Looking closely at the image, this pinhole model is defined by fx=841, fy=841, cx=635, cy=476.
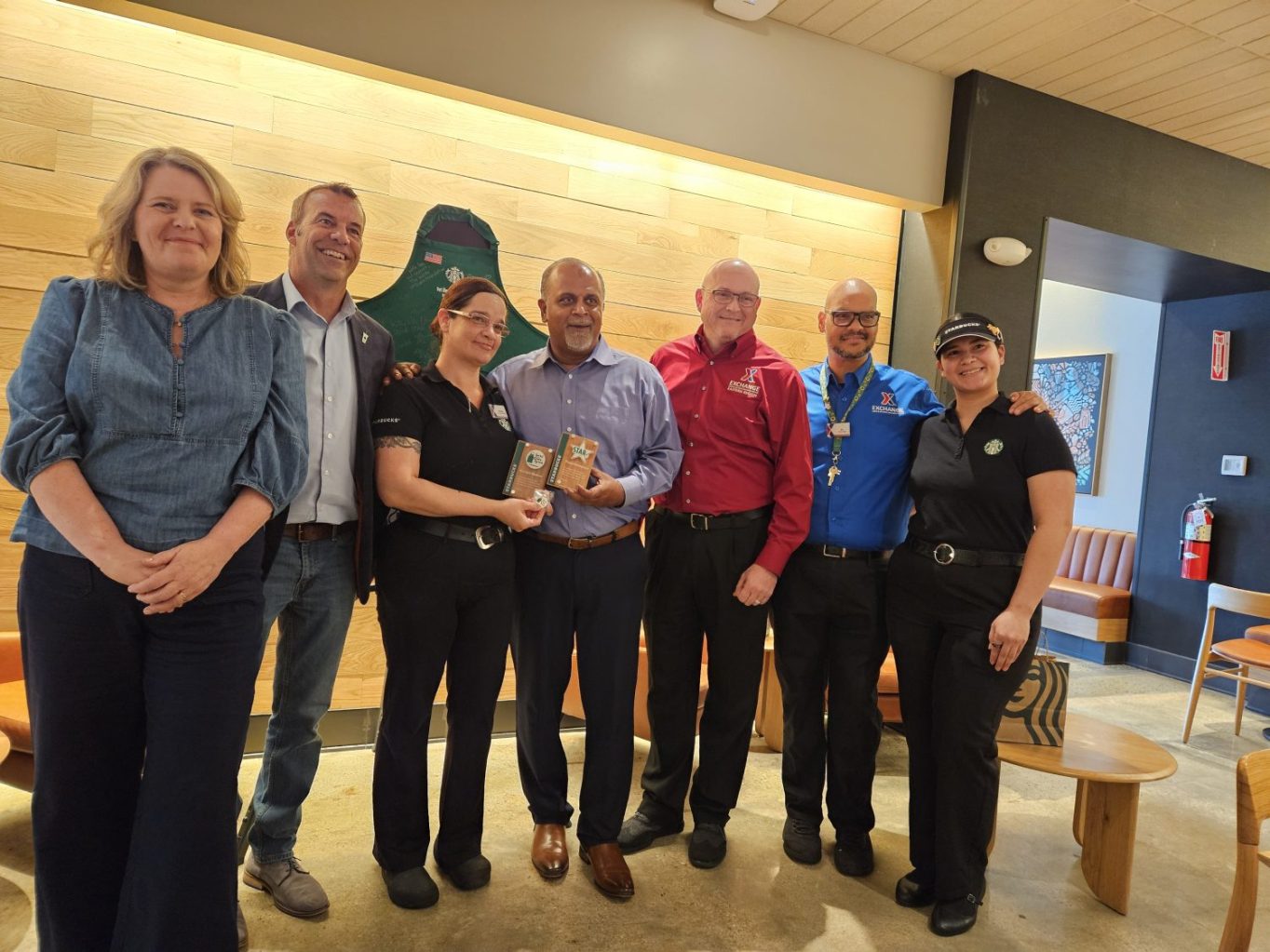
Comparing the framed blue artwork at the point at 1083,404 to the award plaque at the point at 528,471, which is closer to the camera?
the award plaque at the point at 528,471

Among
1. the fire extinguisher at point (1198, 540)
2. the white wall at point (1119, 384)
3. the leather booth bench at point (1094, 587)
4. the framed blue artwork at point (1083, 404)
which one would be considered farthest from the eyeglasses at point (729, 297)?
the framed blue artwork at point (1083, 404)

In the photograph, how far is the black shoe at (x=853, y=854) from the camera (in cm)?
274

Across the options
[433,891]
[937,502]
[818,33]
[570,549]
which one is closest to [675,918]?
[433,891]

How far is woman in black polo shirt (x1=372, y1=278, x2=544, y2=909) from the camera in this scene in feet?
7.36

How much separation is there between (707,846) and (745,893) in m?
0.19

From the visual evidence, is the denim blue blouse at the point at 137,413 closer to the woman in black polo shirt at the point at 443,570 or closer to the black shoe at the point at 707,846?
the woman in black polo shirt at the point at 443,570

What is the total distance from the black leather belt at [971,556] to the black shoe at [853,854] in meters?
1.03

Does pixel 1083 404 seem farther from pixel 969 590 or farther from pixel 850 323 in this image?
pixel 969 590

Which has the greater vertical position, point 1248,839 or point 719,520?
point 719,520

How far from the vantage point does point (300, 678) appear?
226 centimetres

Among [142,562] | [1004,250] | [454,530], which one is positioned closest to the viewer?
[142,562]

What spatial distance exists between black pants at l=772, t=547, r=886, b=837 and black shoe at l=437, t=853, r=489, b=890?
1.03 meters

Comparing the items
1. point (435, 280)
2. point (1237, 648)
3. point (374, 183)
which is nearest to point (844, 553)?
point (435, 280)

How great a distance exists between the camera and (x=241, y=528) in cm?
169
